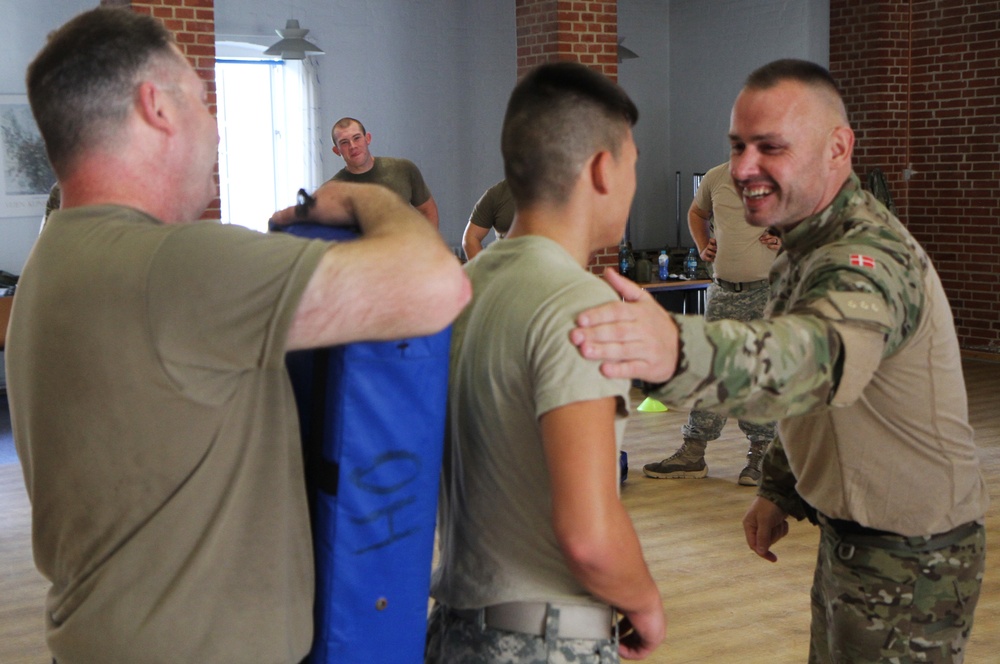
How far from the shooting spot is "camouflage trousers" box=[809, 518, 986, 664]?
1.96 m

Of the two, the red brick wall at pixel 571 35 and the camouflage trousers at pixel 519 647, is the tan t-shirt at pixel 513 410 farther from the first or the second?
the red brick wall at pixel 571 35

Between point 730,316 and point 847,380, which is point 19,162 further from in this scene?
point 847,380

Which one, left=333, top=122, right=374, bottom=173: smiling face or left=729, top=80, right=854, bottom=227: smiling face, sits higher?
left=333, top=122, right=374, bottom=173: smiling face

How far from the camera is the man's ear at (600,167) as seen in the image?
1665mm

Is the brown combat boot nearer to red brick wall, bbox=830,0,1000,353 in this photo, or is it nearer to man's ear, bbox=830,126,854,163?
man's ear, bbox=830,126,854,163

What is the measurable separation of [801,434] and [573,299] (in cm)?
77

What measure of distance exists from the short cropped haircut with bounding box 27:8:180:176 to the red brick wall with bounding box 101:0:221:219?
526 cm

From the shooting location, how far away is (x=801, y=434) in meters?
2.06

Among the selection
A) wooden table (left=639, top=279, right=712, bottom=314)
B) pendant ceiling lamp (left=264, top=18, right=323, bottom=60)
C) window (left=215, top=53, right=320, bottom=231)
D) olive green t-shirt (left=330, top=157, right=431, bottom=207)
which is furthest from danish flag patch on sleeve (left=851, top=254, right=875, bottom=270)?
window (left=215, top=53, right=320, bottom=231)

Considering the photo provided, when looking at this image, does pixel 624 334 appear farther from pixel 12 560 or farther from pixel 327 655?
pixel 12 560

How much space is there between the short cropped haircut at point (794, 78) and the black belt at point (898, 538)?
794 millimetres

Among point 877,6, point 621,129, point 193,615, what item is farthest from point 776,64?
point 877,6

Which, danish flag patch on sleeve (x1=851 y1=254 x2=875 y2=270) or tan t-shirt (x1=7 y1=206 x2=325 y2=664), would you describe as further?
danish flag patch on sleeve (x1=851 y1=254 x2=875 y2=270)

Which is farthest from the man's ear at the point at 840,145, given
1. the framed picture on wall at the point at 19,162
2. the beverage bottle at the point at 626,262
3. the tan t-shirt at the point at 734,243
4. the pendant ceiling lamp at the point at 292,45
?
the framed picture on wall at the point at 19,162
